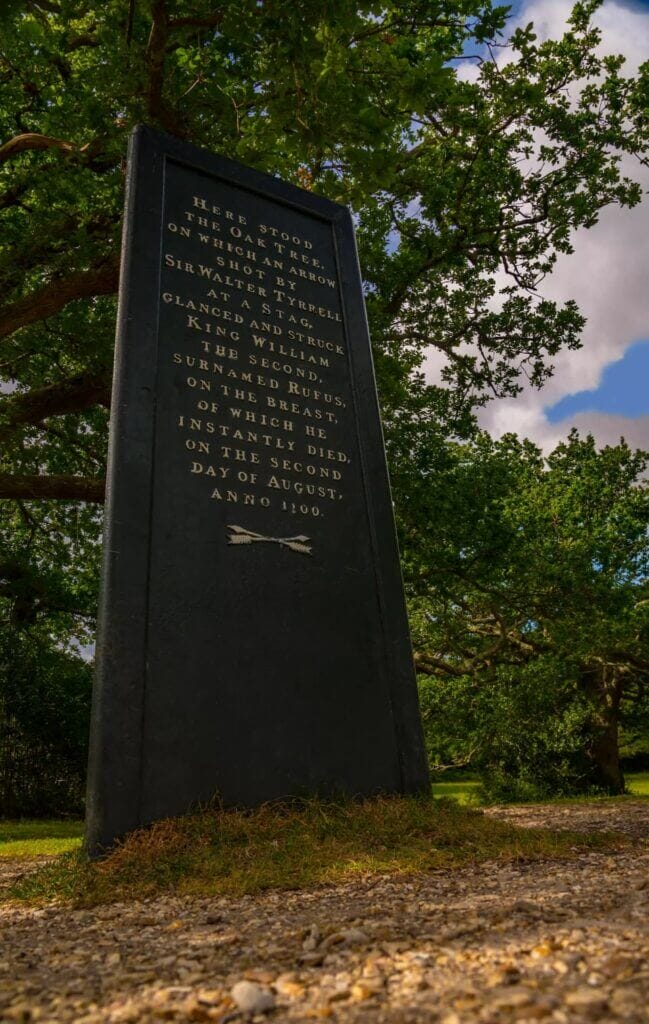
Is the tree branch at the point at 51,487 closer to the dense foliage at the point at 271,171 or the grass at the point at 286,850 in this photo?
the dense foliage at the point at 271,171

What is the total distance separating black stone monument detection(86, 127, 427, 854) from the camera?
6000 mm

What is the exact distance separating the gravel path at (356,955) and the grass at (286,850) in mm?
273

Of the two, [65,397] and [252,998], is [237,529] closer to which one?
[252,998]

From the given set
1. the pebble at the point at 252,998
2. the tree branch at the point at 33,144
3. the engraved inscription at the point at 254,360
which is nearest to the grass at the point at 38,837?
the engraved inscription at the point at 254,360

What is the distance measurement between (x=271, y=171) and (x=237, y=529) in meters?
8.06

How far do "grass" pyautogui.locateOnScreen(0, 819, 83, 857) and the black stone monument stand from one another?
2.34 metres

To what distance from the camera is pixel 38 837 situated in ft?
34.7

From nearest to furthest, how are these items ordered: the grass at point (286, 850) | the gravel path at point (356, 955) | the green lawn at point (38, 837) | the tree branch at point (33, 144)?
the gravel path at point (356, 955), the grass at point (286, 850), the green lawn at point (38, 837), the tree branch at point (33, 144)

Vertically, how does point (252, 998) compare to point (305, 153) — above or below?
below

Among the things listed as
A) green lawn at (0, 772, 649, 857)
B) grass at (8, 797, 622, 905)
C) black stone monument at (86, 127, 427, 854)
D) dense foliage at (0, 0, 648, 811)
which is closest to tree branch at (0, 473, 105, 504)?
dense foliage at (0, 0, 648, 811)

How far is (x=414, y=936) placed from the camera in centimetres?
316

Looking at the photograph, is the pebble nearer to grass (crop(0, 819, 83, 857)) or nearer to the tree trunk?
grass (crop(0, 819, 83, 857))

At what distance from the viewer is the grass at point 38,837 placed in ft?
28.2

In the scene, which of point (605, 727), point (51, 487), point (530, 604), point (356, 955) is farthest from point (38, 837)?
point (605, 727)
